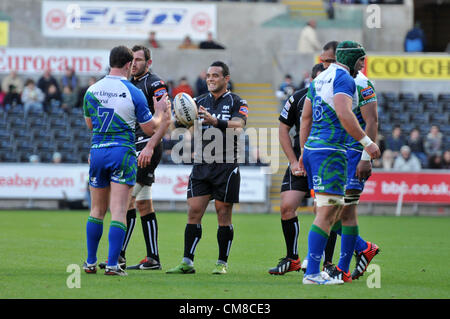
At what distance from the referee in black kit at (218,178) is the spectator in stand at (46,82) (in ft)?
61.0

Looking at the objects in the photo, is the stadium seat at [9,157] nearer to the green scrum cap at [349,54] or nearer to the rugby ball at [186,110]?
the rugby ball at [186,110]

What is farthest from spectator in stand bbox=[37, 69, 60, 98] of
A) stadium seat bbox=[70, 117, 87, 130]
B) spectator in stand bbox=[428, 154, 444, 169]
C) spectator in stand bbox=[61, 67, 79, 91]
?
spectator in stand bbox=[428, 154, 444, 169]

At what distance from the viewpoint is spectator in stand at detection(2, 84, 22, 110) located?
26342mm

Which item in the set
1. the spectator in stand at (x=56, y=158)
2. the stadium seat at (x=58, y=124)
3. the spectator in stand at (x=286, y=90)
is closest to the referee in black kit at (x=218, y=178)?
the spectator in stand at (x=56, y=158)

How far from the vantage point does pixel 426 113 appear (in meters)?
26.9

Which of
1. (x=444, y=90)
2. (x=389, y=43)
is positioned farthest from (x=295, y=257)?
(x=389, y=43)

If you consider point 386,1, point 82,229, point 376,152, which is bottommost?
point 82,229

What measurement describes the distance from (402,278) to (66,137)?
1801 centimetres

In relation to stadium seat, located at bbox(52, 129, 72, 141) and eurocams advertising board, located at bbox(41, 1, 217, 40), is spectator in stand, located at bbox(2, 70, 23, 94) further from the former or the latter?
eurocams advertising board, located at bbox(41, 1, 217, 40)

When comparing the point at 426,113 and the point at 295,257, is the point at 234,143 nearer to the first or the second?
the point at 295,257

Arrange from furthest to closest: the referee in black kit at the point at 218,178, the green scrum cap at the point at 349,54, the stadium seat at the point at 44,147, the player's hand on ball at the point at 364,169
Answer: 1. the stadium seat at the point at 44,147
2. the referee in black kit at the point at 218,178
3. the player's hand on ball at the point at 364,169
4. the green scrum cap at the point at 349,54

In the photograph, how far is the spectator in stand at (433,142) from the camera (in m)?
24.7

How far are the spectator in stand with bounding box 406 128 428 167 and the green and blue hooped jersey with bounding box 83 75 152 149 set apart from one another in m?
17.0

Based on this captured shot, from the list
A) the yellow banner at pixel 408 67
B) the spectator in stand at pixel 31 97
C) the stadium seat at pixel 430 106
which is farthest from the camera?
the yellow banner at pixel 408 67
